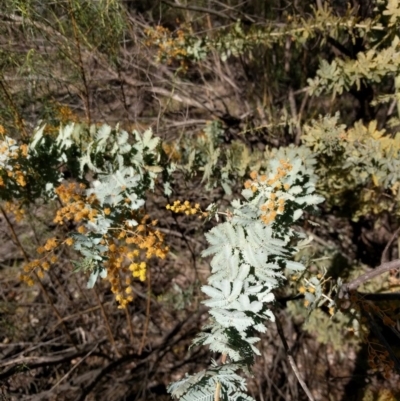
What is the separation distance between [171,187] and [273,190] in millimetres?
720

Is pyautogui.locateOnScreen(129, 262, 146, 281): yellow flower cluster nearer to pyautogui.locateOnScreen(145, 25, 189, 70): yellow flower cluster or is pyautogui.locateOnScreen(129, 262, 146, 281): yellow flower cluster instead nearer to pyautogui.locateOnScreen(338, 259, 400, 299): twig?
pyautogui.locateOnScreen(338, 259, 400, 299): twig

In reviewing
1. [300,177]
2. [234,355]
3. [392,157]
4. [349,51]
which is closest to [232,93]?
[349,51]

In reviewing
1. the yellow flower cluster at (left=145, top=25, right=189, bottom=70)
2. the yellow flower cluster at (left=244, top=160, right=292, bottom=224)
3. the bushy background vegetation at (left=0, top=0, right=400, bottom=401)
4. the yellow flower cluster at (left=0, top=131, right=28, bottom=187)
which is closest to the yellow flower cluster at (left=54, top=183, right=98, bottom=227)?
the bushy background vegetation at (left=0, top=0, right=400, bottom=401)

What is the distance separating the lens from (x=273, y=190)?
134 centimetres

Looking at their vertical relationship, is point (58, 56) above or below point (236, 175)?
above

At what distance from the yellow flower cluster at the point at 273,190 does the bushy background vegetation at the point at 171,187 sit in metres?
0.29

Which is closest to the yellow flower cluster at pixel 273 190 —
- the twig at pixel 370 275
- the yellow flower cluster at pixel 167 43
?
the twig at pixel 370 275

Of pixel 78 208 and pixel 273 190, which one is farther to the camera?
pixel 78 208

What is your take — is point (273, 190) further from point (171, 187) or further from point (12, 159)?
point (12, 159)

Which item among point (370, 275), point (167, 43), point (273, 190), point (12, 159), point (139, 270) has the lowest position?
point (139, 270)

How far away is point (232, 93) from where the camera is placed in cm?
469

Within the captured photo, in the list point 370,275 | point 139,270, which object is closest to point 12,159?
point 139,270

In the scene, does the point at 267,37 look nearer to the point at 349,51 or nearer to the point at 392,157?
the point at 349,51

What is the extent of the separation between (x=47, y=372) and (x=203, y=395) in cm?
250
